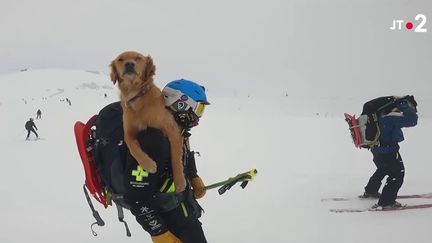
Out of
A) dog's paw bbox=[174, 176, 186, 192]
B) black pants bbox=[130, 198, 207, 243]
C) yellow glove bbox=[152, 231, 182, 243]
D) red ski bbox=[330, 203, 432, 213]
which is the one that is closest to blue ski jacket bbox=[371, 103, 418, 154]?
red ski bbox=[330, 203, 432, 213]

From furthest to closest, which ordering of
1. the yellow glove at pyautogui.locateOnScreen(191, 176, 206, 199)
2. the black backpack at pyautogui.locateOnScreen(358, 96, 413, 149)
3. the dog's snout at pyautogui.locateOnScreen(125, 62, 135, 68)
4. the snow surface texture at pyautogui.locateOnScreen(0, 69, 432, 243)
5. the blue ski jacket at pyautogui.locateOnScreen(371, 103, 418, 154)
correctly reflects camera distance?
the black backpack at pyautogui.locateOnScreen(358, 96, 413, 149), the blue ski jacket at pyautogui.locateOnScreen(371, 103, 418, 154), the snow surface texture at pyautogui.locateOnScreen(0, 69, 432, 243), the yellow glove at pyautogui.locateOnScreen(191, 176, 206, 199), the dog's snout at pyautogui.locateOnScreen(125, 62, 135, 68)

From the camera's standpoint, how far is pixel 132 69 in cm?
274

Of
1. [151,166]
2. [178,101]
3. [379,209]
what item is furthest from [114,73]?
[379,209]

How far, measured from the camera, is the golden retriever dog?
9.07 feet

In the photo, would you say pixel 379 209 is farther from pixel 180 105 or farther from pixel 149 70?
pixel 149 70

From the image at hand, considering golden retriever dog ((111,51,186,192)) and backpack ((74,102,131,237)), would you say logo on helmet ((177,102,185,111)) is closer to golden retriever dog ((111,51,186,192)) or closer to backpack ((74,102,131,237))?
golden retriever dog ((111,51,186,192))

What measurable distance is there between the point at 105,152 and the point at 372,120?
404cm

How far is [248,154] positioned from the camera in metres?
11.9

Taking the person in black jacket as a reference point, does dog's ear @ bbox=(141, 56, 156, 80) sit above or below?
above

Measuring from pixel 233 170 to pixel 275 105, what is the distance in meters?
25.8

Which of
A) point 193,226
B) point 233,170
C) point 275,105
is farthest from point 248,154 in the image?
point 275,105

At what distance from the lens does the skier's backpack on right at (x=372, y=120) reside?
18.7ft

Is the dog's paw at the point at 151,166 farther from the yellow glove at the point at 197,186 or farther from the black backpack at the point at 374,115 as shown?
the black backpack at the point at 374,115

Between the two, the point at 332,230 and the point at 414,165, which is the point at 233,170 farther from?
the point at 332,230
